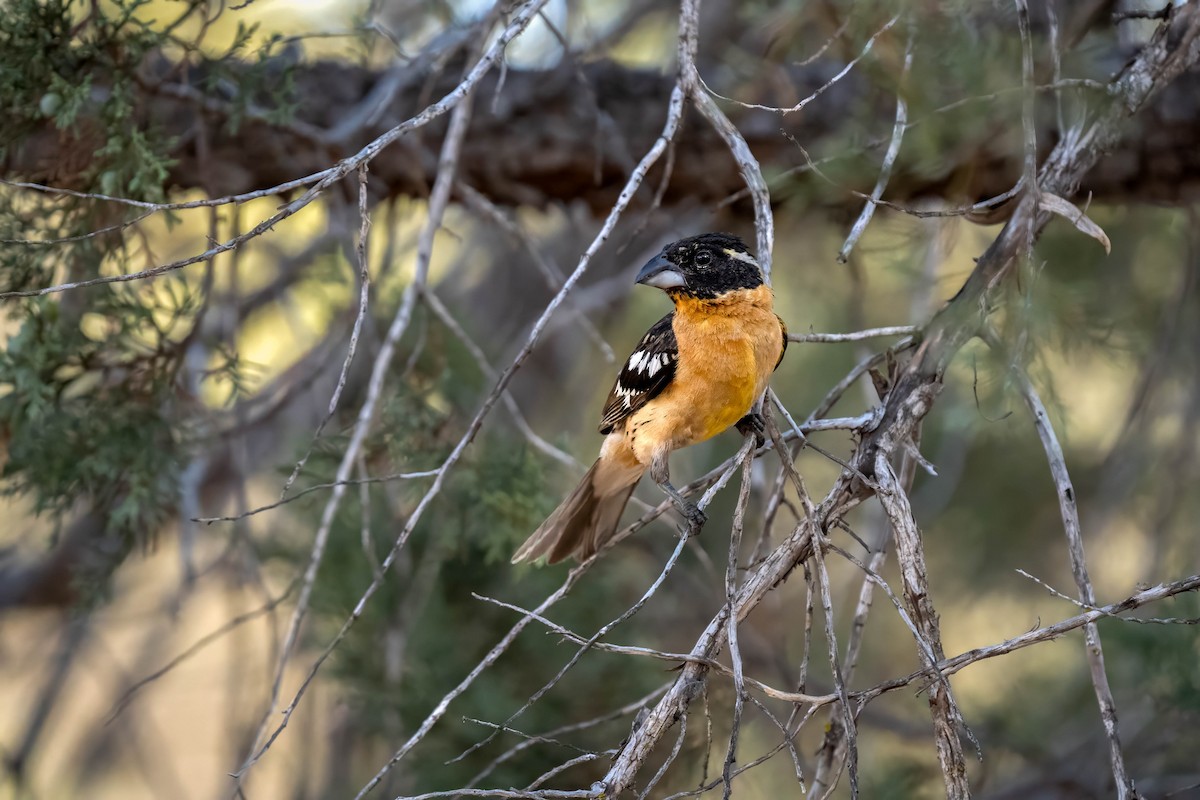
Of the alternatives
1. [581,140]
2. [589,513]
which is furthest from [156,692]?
[581,140]

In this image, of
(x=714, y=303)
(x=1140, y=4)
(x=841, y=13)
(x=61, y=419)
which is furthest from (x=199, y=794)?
(x=1140, y=4)

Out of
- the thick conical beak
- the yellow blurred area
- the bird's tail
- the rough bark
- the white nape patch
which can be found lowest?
the yellow blurred area

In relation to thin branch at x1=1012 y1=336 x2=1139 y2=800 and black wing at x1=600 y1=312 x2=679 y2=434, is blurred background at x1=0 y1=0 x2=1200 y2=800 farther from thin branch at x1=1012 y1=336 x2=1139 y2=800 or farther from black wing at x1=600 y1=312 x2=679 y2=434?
black wing at x1=600 y1=312 x2=679 y2=434

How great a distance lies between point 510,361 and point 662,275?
1.31 metres

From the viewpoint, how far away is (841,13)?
141 inches

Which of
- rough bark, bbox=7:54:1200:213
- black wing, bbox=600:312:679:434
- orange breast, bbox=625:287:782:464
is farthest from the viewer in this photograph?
rough bark, bbox=7:54:1200:213

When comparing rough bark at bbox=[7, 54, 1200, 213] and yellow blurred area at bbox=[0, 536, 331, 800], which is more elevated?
rough bark at bbox=[7, 54, 1200, 213]

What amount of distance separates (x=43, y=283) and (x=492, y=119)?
64.5 inches

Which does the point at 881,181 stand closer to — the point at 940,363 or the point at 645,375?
the point at 940,363

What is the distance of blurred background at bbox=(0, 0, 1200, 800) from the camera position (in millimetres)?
3314

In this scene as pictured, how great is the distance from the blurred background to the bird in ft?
0.68

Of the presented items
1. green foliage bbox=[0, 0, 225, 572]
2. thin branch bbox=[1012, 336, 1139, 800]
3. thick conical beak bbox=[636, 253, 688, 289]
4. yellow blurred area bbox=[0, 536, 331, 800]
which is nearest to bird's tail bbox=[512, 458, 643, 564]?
thick conical beak bbox=[636, 253, 688, 289]

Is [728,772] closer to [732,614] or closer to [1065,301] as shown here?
[732,614]

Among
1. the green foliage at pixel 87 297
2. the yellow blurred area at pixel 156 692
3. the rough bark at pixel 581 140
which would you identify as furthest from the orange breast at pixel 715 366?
the green foliage at pixel 87 297
